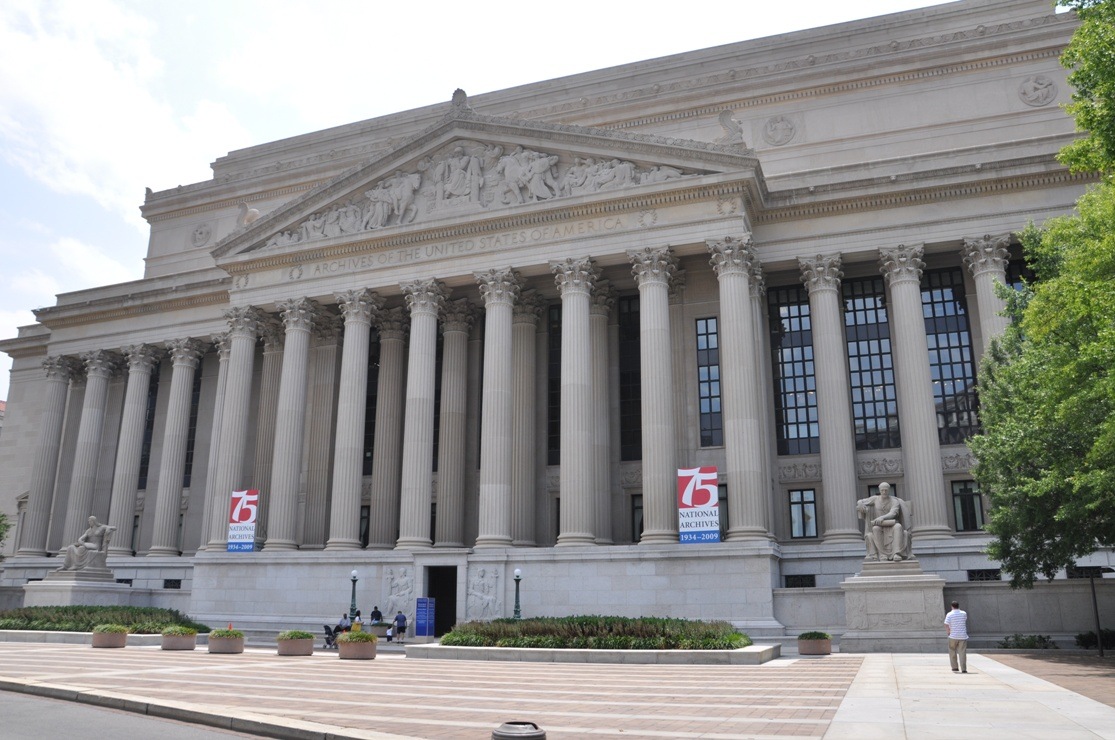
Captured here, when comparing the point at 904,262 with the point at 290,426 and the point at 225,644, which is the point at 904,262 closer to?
the point at 290,426

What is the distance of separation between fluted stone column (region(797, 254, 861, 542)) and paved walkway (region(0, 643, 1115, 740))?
39.2 feet

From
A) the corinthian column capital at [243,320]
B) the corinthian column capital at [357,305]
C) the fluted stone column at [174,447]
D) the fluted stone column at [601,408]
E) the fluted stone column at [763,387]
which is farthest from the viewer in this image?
the fluted stone column at [174,447]

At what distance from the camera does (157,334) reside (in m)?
56.1

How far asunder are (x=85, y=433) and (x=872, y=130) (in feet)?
174

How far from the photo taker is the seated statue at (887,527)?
103 ft

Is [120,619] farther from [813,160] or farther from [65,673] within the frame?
[813,160]

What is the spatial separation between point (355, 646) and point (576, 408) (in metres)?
15.3

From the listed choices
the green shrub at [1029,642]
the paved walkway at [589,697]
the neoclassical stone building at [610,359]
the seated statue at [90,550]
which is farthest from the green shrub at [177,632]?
the green shrub at [1029,642]

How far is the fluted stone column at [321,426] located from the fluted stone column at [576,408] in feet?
47.4

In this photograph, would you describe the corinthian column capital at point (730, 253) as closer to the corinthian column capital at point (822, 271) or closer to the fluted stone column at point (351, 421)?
the corinthian column capital at point (822, 271)

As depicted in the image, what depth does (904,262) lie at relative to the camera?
41.2 metres

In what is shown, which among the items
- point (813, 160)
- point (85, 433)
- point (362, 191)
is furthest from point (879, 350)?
point (85, 433)

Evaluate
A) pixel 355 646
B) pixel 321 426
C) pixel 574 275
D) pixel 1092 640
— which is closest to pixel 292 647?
pixel 355 646

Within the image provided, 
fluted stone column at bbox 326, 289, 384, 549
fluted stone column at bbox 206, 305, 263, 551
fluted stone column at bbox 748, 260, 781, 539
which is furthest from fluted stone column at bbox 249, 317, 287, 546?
fluted stone column at bbox 748, 260, 781, 539
